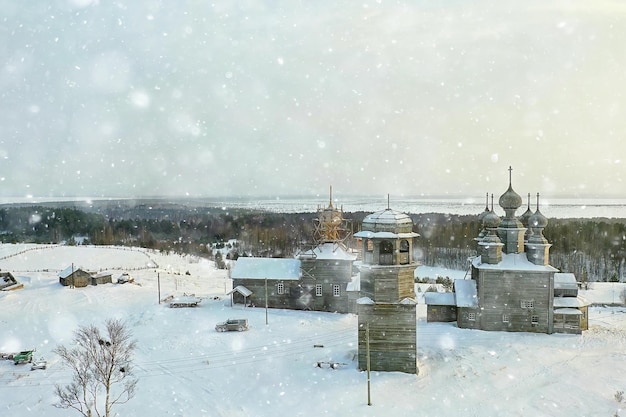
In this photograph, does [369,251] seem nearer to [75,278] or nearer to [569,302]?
[569,302]

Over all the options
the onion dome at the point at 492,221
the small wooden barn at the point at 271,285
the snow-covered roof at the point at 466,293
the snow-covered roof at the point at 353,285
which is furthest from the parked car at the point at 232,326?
the onion dome at the point at 492,221

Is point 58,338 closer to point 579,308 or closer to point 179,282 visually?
point 179,282

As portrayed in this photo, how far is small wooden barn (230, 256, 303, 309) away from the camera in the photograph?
35.2m

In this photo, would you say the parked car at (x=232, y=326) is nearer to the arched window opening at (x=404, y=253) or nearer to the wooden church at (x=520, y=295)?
the arched window opening at (x=404, y=253)

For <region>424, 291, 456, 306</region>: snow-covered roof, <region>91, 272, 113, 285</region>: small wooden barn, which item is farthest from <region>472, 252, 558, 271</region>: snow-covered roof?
<region>91, 272, 113, 285</region>: small wooden barn

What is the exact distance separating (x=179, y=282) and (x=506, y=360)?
105ft

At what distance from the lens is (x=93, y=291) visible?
39375mm

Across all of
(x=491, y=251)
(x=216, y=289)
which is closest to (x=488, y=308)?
(x=491, y=251)

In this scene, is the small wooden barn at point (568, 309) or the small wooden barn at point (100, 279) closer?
the small wooden barn at point (568, 309)

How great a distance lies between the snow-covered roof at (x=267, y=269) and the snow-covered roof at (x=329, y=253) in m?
1.24

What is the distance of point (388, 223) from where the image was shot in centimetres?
2302

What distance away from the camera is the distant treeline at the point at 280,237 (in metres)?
70.8

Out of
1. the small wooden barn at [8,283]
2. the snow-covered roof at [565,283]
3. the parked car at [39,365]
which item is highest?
the snow-covered roof at [565,283]

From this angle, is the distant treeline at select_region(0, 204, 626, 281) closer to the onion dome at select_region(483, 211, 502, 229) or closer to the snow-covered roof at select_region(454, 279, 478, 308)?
the snow-covered roof at select_region(454, 279, 478, 308)
